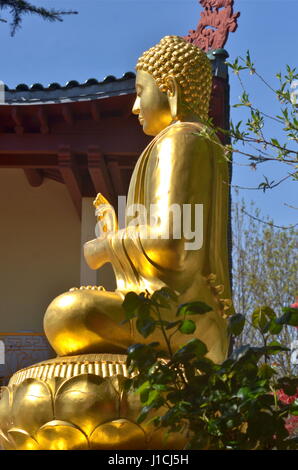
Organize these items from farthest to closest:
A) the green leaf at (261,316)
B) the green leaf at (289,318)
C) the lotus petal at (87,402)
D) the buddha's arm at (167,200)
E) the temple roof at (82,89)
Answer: the temple roof at (82,89)
the buddha's arm at (167,200)
the lotus petal at (87,402)
the green leaf at (261,316)
the green leaf at (289,318)

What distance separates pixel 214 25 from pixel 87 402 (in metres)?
3.62

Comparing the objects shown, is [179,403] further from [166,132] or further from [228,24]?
[228,24]

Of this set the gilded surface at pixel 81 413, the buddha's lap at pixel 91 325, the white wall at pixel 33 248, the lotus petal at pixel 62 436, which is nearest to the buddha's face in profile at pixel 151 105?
the buddha's lap at pixel 91 325

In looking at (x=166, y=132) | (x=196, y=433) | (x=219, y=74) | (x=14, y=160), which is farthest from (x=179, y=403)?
(x=14, y=160)

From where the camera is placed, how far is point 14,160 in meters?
6.18

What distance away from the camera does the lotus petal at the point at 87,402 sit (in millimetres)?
2455

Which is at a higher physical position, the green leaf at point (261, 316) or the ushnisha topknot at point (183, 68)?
the ushnisha topknot at point (183, 68)

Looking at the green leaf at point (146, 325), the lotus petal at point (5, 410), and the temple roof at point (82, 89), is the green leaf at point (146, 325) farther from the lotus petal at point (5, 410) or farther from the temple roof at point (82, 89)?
the temple roof at point (82, 89)

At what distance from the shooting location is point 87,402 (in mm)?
2455

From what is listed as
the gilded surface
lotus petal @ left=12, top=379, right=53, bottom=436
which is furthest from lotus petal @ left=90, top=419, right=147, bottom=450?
lotus petal @ left=12, top=379, right=53, bottom=436

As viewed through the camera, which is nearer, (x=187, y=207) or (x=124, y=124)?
(x=187, y=207)

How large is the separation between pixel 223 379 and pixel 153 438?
3.22ft

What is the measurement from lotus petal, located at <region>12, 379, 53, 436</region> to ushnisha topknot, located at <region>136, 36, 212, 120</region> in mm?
1306
